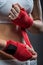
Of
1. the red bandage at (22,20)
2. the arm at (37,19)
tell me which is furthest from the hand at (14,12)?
the arm at (37,19)

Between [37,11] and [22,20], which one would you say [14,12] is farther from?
[37,11]

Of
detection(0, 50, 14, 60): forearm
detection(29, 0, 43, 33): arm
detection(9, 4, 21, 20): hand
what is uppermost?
detection(9, 4, 21, 20): hand

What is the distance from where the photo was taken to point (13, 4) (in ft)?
2.95

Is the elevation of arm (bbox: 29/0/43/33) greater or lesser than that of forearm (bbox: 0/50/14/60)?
greater

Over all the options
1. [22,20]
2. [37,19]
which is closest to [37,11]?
[37,19]

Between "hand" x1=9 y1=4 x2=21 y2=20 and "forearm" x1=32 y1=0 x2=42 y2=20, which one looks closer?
"hand" x1=9 y1=4 x2=21 y2=20

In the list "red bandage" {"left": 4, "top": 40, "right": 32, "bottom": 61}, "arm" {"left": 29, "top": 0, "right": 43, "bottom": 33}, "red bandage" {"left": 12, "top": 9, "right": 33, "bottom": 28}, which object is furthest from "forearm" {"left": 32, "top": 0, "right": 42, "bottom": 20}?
"red bandage" {"left": 4, "top": 40, "right": 32, "bottom": 61}

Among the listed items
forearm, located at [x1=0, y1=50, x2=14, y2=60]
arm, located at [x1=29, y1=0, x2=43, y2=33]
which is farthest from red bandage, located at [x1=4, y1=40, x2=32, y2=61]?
arm, located at [x1=29, y1=0, x2=43, y2=33]

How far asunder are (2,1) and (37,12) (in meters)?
0.25

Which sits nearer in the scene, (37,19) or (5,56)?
(5,56)

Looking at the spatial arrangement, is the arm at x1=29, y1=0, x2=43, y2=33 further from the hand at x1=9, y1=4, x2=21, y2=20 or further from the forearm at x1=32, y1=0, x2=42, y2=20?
the hand at x1=9, y1=4, x2=21, y2=20

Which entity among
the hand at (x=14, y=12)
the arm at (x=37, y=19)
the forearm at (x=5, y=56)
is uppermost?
the hand at (x=14, y=12)

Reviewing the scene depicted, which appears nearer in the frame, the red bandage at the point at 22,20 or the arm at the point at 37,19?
the red bandage at the point at 22,20

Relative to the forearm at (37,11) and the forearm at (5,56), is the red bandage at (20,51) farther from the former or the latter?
the forearm at (37,11)
